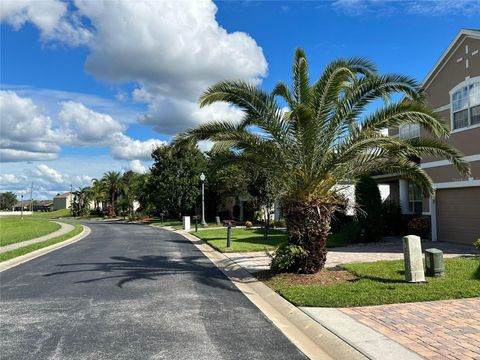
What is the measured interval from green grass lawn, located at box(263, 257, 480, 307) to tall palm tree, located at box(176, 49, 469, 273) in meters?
0.97

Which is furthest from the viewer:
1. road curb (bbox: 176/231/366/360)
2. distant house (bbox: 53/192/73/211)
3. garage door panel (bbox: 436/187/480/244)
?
distant house (bbox: 53/192/73/211)

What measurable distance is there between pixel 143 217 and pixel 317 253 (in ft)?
156

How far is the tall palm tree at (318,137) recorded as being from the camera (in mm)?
10586

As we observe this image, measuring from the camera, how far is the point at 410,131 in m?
20.9

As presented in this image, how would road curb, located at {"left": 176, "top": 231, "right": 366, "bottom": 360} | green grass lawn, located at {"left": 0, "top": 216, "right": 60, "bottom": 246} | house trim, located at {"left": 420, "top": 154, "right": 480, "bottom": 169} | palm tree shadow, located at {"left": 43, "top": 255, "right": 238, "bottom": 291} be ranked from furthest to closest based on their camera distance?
green grass lawn, located at {"left": 0, "top": 216, "right": 60, "bottom": 246}
house trim, located at {"left": 420, "top": 154, "right": 480, "bottom": 169}
palm tree shadow, located at {"left": 43, "top": 255, "right": 238, "bottom": 291}
road curb, located at {"left": 176, "top": 231, "right": 366, "bottom": 360}

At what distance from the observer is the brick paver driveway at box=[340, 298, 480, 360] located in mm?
5504

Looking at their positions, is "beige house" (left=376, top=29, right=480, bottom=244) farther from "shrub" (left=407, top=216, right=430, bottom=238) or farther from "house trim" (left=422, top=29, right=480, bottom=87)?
"shrub" (left=407, top=216, right=430, bottom=238)

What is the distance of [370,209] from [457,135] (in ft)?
14.5

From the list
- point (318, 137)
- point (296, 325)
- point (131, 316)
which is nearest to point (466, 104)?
point (318, 137)

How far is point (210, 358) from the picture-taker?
213 inches

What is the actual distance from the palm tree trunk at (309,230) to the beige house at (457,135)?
26.1ft

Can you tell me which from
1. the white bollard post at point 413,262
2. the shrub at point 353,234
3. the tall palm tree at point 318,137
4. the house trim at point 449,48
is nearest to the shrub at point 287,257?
the tall palm tree at point 318,137

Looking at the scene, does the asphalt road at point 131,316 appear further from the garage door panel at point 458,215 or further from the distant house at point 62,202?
the distant house at point 62,202

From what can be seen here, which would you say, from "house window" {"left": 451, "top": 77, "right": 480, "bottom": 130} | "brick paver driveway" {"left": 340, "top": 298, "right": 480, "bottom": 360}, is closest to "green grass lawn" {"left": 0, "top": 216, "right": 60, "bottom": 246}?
"brick paver driveway" {"left": 340, "top": 298, "right": 480, "bottom": 360}
